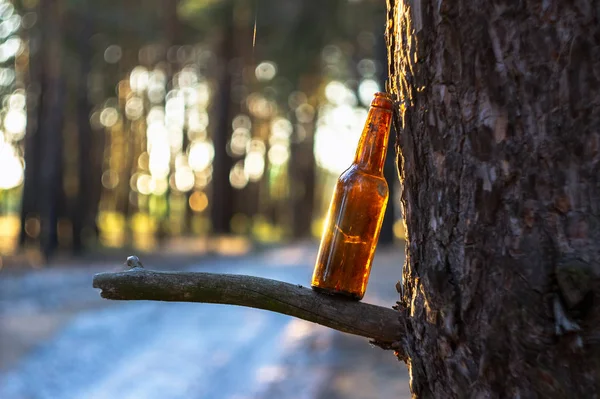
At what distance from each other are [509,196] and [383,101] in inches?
15.5

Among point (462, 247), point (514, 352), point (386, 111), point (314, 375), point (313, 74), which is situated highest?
point (313, 74)

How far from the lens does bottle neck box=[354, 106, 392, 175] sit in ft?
4.75

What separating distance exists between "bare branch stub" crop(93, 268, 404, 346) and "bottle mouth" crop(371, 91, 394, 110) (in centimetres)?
41

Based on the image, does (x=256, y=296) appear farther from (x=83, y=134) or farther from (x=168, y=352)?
(x=83, y=134)

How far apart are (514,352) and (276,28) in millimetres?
21636

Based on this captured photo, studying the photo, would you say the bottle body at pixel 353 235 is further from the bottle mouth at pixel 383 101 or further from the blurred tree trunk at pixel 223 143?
the blurred tree trunk at pixel 223 143

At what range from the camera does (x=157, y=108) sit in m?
36.8

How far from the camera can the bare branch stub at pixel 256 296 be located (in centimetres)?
131

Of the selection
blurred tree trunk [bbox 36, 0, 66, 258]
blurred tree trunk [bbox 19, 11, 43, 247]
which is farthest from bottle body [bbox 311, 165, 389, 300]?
blurred tree trunk [bbox 19, 11, 43, 247]

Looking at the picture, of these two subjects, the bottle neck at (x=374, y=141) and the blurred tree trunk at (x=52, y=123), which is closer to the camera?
the bottle neck at (x=374, y=141)

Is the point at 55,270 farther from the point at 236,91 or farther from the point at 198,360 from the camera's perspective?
the point at 236,91

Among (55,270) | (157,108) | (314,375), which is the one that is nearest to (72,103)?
(157,108)

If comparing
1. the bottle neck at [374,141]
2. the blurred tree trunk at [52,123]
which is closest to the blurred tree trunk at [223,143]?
the blurred tree trunk at [52,123]

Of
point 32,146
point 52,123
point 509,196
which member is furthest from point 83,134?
point 509,196
